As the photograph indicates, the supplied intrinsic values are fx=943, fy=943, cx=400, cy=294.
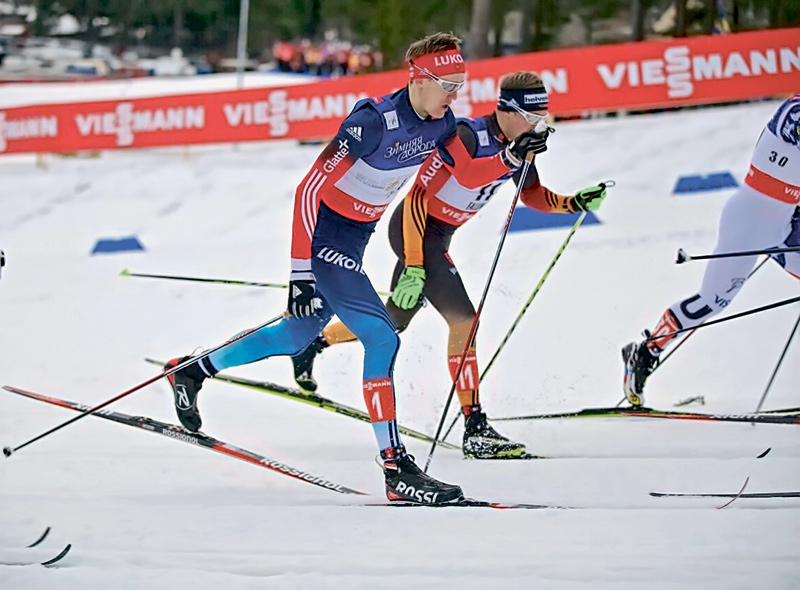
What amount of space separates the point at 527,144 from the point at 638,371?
1.58 metres

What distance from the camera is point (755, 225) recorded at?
4637mm

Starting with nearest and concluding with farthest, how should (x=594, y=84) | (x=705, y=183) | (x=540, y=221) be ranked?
(x=540, y=221) < (x=705, y=183) < (x=594, y=84)

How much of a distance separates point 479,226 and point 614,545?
6.85 meters

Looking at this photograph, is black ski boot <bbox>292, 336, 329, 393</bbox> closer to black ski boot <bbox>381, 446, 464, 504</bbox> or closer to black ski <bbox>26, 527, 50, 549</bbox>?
black ski boot <bbox>381, 446, 464, 504</bbox>

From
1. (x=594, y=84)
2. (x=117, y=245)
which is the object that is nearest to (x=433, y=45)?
(x=117, y=245)

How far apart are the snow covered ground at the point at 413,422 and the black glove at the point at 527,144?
136 cm

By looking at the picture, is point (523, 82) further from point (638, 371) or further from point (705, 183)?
point (705, 183)

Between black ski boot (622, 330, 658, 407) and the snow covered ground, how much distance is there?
14 centimetres

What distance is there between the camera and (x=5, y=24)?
2692 cm

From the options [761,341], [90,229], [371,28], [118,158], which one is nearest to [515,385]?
[761,341]

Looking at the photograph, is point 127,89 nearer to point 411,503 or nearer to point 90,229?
point 90,229

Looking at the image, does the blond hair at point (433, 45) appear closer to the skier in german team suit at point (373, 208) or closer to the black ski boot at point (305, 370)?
the skier in german team suit at point (373, 208)

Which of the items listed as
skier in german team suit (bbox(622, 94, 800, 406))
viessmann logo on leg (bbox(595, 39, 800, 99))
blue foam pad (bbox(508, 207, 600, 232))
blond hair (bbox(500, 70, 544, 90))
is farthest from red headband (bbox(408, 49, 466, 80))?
viessmann logo on leg (bbox(595, 39, 800, 99))

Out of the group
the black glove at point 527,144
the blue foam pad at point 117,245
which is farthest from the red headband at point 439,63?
the blue foam pad at point 117,245
